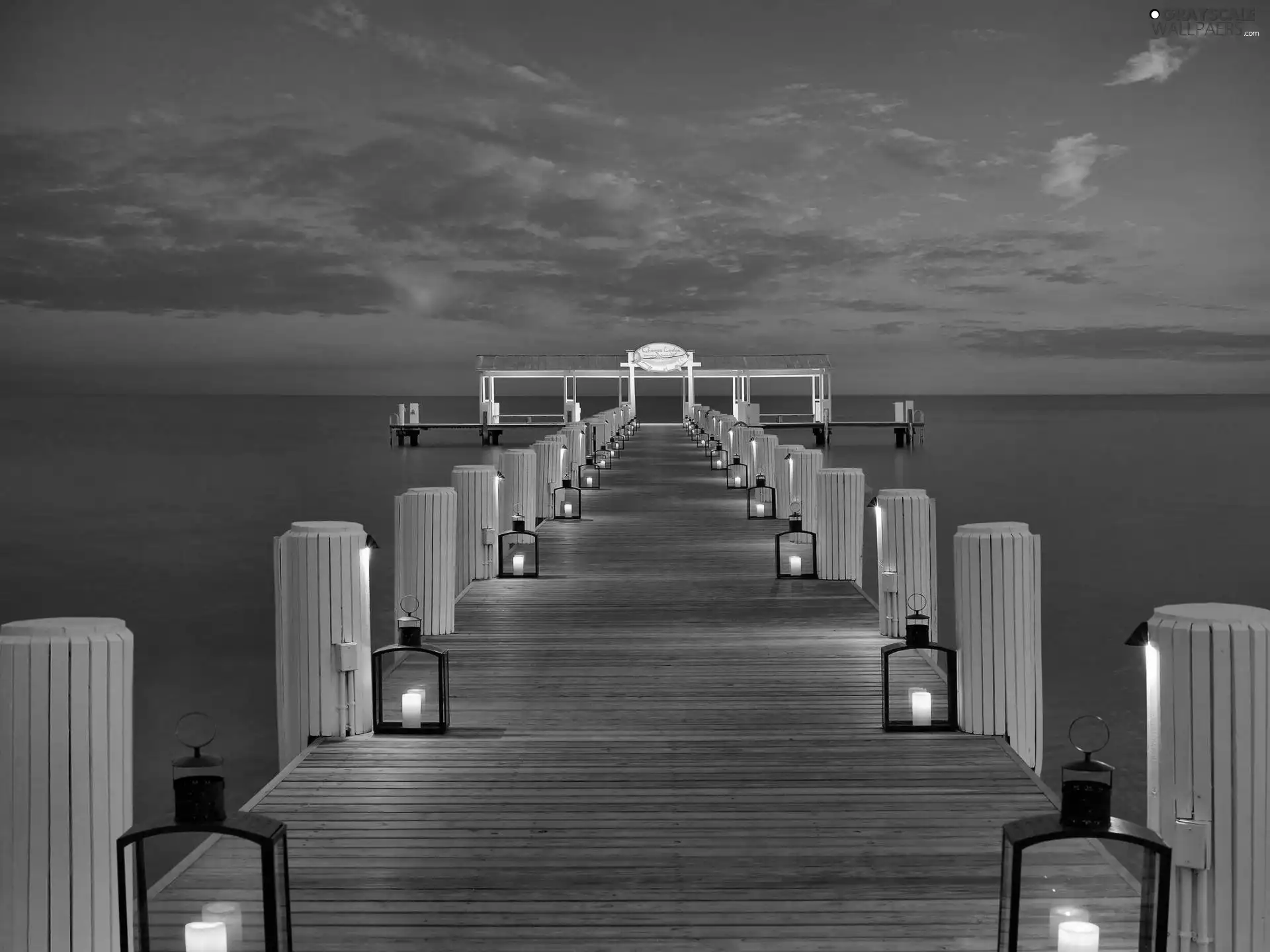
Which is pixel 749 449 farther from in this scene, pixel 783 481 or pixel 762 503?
pixel 762 503

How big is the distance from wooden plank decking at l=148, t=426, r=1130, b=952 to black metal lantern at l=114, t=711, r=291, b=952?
0.19ft

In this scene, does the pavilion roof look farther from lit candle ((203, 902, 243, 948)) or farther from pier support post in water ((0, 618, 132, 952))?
lit candle ((203, 902, 243, 948))

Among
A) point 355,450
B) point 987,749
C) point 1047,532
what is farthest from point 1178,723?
point 355,450

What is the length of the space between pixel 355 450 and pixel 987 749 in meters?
61.2

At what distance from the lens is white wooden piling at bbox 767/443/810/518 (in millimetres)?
19250

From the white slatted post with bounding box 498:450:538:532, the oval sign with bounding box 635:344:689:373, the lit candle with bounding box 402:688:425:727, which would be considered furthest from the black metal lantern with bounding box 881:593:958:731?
the oval sign with bounding box 635:344:689:373

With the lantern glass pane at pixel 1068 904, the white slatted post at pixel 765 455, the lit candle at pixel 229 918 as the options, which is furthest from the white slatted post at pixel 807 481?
the lit candle at pixel 229 918

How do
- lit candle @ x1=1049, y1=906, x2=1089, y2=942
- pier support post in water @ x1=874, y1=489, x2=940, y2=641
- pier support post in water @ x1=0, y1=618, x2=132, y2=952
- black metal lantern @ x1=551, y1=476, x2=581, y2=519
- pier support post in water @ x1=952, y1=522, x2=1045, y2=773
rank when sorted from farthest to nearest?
1. black metal lantern @ x1=551, y1=476, x2=581, y2=519
2. pier support post in water @ x1=874, y1=489, x2=940, y2=641
3. pier support post in water @ x1=952, y1=522, x2=1045, y2=773
4. pier support post in water @ x1=0, y1=618, x2=132, y2=952
5. lit candle @ x1=1049, y1=906, x2=1089, y2=942

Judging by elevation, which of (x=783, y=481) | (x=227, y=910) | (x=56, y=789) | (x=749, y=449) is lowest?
(x=227, y=910)

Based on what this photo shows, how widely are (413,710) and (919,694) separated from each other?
3.05 m

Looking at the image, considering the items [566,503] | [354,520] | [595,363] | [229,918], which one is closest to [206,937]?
[229,918]

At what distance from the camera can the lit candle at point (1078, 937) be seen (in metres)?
4.34

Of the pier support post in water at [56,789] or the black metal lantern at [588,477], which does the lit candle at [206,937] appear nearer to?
the pier support post in water at [56,789]

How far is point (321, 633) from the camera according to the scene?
24.9ft
